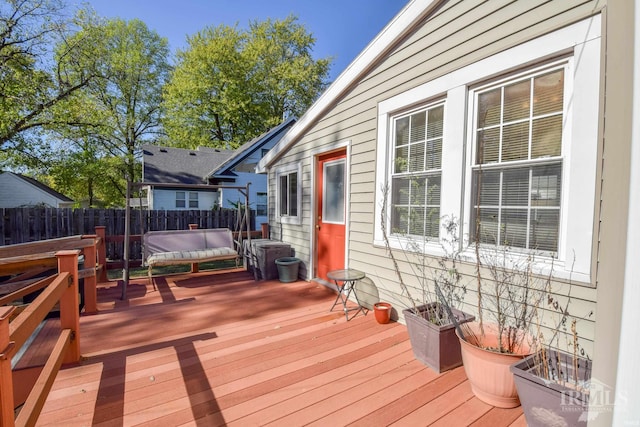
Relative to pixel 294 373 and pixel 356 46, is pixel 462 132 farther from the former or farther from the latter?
pixel 356 46

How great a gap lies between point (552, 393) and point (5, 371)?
2.39 meters

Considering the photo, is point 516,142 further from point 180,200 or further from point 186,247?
point 180,200

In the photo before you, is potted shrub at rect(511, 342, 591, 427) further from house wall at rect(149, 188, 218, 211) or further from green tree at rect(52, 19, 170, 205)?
green tree at rect(52, 19, 170, 205)

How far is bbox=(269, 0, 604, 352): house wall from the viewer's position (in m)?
1.97

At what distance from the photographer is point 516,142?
223cm

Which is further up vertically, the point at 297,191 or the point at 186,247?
the point at 297,191

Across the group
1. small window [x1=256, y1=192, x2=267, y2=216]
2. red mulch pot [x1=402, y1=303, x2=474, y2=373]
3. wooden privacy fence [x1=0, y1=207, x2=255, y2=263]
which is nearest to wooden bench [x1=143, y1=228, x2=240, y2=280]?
wooden privacy fence [x1=0, y1=207, x2=255, y2=263]

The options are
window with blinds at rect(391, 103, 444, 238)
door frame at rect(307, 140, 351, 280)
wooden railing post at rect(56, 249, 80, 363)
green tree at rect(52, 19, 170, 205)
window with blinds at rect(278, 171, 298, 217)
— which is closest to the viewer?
wooden railing post at rect(56, 249, 80, 363)

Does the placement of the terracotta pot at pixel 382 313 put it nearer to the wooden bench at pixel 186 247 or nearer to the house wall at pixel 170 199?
the wooden bench at pixel 186 247

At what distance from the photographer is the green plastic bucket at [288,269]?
492 centimetres

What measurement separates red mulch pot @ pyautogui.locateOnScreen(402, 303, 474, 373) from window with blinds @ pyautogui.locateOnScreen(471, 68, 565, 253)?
779 mm

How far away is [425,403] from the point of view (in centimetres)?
189

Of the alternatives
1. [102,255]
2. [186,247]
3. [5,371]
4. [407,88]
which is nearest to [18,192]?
[102,255]

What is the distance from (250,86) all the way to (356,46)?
726cm
